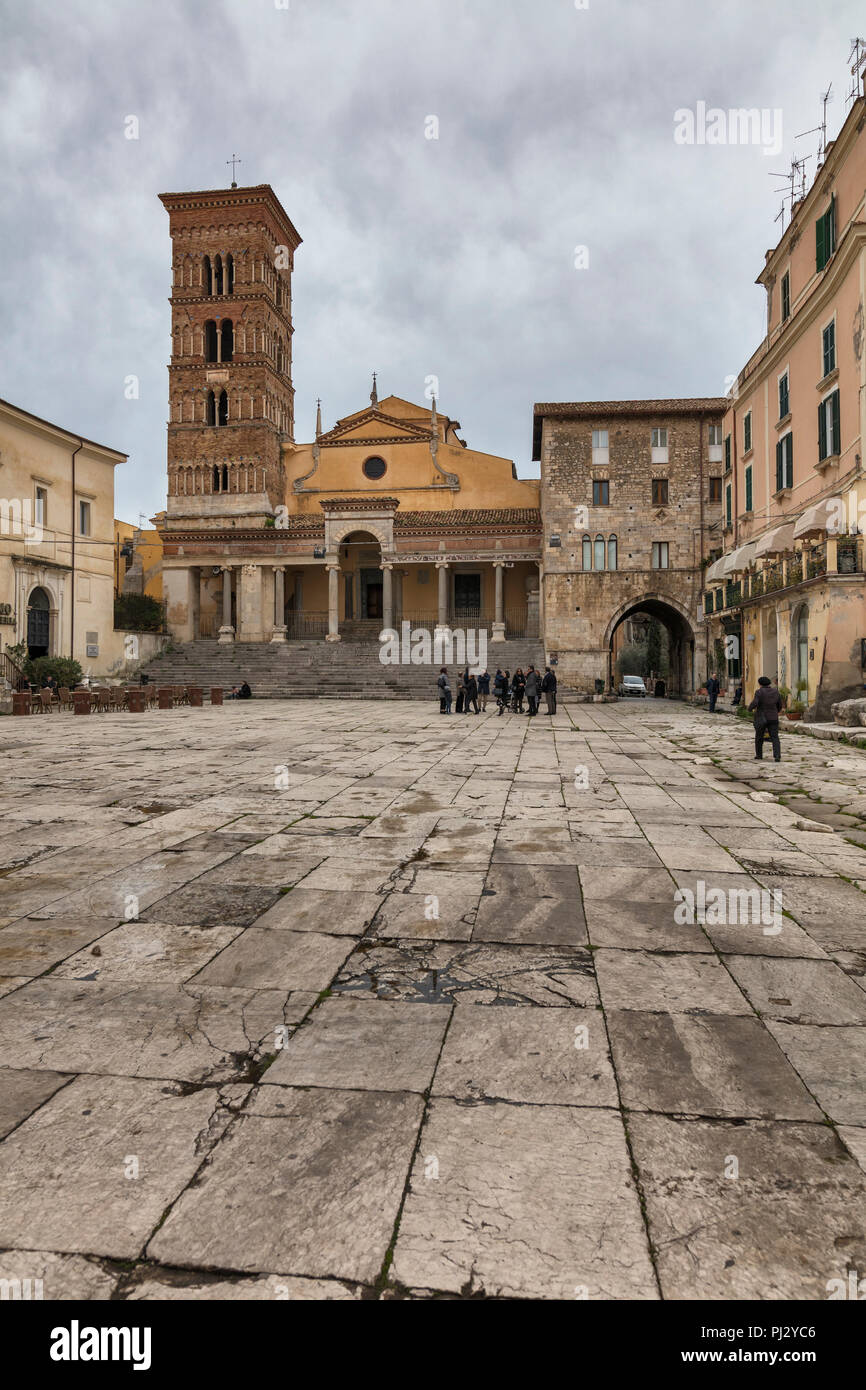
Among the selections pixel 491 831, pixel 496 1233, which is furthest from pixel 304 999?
pixel 491 831

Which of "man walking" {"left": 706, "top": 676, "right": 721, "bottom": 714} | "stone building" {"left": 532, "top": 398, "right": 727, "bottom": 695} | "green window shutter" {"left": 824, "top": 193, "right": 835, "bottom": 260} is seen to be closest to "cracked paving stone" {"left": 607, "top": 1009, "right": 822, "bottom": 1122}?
"green window shutter" {"left": 824, "top": 193, "right": 835, "bottom": 260}

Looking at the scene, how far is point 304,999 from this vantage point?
3479 mm

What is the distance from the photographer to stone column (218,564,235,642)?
3900cm

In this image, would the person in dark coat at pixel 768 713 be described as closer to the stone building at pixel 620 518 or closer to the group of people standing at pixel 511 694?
the group of people standing at pixel 511 694

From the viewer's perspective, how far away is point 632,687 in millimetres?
44531

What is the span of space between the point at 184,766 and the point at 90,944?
281 inches

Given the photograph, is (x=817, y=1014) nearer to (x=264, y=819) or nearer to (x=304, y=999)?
(x=304, y=999)

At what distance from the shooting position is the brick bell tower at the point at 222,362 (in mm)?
42344

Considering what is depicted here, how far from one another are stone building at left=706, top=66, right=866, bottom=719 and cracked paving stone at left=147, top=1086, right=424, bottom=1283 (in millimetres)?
16073

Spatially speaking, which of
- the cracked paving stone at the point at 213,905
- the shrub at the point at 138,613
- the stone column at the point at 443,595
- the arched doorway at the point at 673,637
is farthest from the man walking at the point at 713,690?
the shrub at the point at 138,613

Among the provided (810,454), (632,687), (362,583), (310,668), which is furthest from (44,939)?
(632,687)

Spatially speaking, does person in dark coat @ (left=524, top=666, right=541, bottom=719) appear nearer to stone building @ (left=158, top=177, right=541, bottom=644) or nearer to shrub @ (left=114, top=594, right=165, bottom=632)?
stone building @ (left=158, top=177, right=541, bottom=644)

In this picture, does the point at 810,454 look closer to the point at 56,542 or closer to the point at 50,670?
the point at 50,670

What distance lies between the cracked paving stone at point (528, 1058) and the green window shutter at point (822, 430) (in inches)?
678
